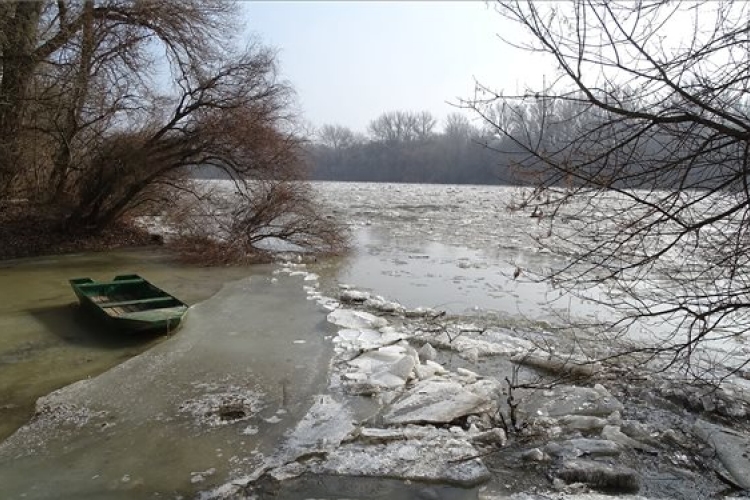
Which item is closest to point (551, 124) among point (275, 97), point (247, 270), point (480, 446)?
point (480, 446)

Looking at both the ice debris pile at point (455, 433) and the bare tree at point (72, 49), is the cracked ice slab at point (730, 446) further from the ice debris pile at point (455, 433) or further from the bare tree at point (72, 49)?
the bare tree at point (72, 49)

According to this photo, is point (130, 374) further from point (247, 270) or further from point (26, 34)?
point (26, 34)

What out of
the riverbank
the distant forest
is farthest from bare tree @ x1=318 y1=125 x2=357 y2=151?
the riverbank

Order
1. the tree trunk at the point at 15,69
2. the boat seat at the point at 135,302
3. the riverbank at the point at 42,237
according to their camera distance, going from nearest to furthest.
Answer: the boat seat at the point at 135,302
the tree trunk at the point at 15,69
the riverbank at the point at 42,237

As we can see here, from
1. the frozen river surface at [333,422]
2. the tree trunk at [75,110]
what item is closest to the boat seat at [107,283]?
the frozen river surface at [333,422]

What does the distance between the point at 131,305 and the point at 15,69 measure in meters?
8.35

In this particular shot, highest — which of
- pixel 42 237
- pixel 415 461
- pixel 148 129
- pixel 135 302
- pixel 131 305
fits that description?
pixel 148 129

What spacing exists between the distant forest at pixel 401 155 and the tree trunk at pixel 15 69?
63.0 m

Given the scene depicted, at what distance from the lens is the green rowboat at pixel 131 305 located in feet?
23.4

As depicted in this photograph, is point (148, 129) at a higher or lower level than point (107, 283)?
higher

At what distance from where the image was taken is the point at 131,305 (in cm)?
830

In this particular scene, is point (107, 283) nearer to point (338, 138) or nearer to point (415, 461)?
point (415, 461)

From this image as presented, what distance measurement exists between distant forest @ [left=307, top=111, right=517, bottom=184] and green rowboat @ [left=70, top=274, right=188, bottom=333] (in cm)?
6716

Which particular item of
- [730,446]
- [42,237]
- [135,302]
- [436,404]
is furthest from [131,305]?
[42,237]
